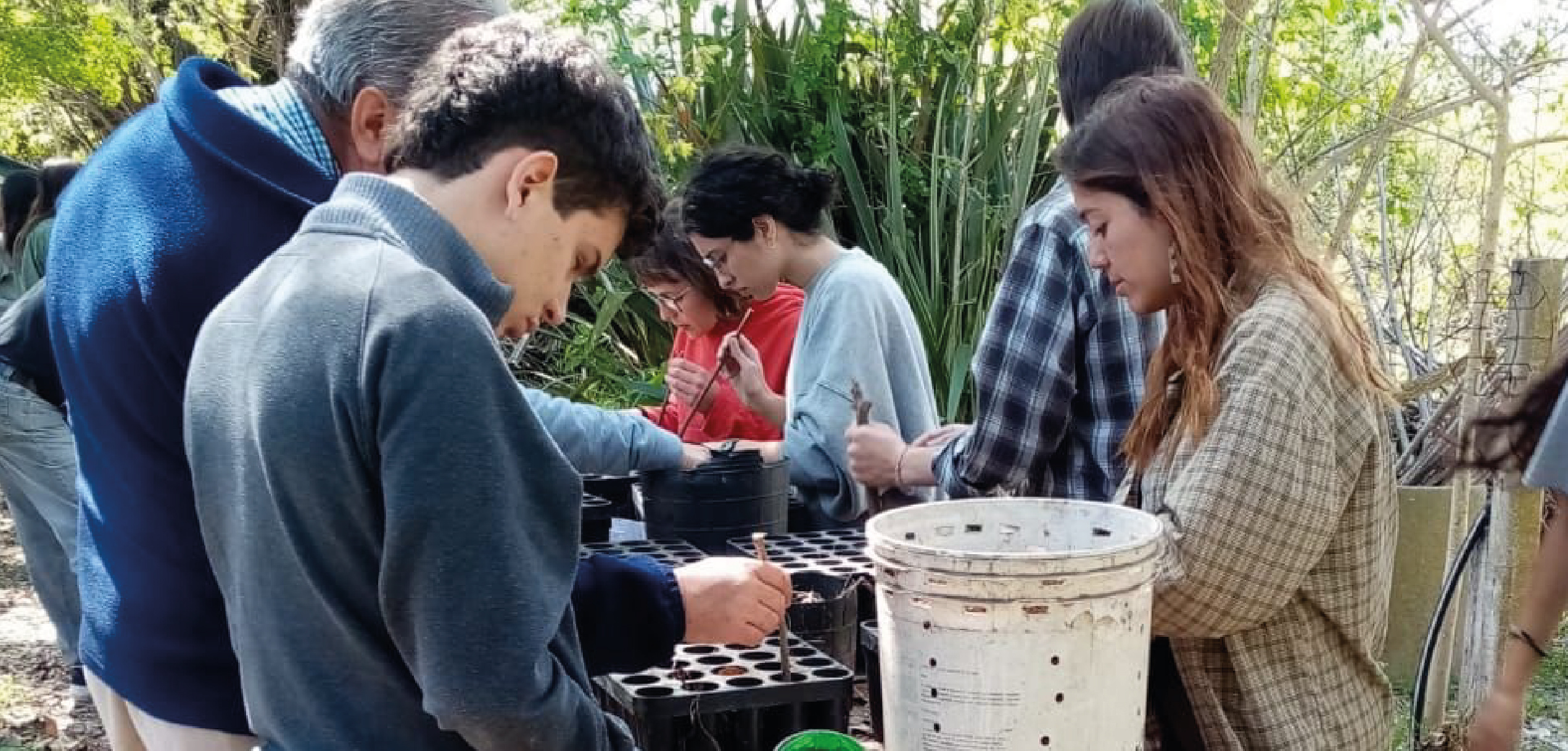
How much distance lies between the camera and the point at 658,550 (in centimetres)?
266

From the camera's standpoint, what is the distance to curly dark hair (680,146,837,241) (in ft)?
11.3

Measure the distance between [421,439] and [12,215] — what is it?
496 cm

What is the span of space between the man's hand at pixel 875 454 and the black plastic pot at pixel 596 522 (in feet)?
1.80

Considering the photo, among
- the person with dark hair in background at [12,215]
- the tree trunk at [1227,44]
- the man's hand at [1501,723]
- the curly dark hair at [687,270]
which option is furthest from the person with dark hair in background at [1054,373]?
the person with dark hair in background at [12,215]

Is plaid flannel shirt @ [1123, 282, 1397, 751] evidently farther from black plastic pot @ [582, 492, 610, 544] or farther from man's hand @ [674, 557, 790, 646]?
black plastic pot @ [582, 492, 610, 544]

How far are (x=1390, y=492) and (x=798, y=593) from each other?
3.16 feet

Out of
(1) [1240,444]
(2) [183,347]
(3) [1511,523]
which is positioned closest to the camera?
(2) [183,347]

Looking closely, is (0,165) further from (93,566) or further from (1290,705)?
(1290,705)

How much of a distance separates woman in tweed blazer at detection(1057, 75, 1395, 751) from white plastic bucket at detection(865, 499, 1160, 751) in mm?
199

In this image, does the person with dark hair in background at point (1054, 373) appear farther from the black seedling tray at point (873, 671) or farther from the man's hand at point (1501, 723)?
the man's hand at point (1501, 723)

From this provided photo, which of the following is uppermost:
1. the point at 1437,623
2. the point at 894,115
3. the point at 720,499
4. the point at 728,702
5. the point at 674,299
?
the point at 894,115

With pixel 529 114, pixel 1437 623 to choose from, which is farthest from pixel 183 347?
pixel 1437 623

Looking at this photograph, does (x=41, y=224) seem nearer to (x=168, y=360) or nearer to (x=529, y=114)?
(x=168, y=360)

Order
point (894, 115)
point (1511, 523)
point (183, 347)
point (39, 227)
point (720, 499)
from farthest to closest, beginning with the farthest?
point (894, 115)
point (39, 227)
point (1511, 523)
point (720, 499)
point (183, 347)
